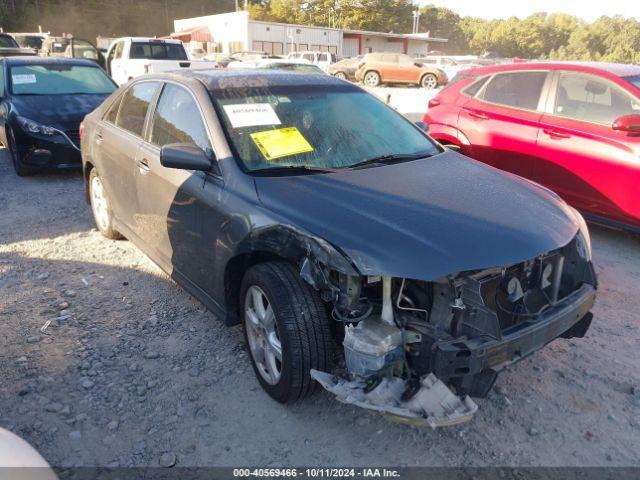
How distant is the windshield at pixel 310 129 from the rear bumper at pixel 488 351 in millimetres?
1328

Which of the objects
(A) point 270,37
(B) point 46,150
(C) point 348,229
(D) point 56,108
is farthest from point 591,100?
(A) point 270,37

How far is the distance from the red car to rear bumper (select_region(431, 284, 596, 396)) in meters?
2.71

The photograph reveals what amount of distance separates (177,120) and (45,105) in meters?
5.05

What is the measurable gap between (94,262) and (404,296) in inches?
127

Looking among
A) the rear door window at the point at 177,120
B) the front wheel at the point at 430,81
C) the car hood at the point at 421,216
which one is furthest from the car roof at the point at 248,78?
the front wheel at the point at 430,81

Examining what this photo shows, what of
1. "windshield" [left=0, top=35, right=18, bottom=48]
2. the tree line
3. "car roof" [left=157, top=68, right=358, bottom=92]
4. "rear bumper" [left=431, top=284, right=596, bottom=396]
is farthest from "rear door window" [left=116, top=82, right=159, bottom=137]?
the tree line

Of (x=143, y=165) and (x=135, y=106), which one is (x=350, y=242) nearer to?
(x=143, y=165)

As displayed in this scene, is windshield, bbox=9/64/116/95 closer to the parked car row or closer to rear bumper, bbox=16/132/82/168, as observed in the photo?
rear bumper, bbox=16/132/82/168

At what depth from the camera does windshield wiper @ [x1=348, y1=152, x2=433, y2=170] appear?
3.16 metres

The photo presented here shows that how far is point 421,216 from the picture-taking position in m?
2.53

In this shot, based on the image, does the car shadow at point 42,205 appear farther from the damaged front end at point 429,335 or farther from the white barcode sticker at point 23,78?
the damaged front end at point 429,335

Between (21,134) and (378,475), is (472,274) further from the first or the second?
(21,134)

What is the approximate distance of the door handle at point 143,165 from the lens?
3.68 meters

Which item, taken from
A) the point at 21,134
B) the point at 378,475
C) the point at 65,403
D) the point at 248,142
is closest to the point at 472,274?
the point at 378,475
